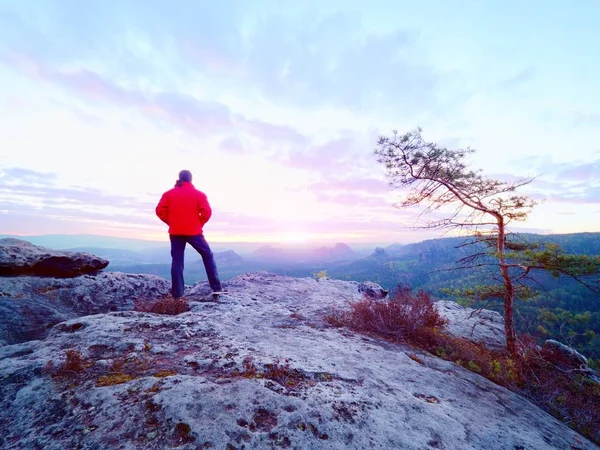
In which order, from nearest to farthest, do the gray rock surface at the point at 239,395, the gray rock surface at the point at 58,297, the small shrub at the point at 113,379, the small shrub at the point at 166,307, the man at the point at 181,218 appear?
the gray rock surface at the point at 239,395, the small shrub at the point at 113,379, the gray rock surface at the point at 58,297, the small shrub at the point at 166,307, the man at the point at 181,218

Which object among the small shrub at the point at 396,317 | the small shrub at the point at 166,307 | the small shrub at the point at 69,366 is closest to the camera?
the small shrub at the point at 69,366

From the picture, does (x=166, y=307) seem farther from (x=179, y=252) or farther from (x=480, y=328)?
(x=480, y=328)

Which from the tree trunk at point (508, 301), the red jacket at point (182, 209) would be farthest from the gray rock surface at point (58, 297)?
the tree trunk at point (508, 301)

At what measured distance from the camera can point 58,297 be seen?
729 centimetres

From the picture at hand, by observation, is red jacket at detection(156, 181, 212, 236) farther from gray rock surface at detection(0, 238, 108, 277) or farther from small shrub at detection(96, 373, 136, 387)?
small shrub at detection(96, 373, 136, 387)

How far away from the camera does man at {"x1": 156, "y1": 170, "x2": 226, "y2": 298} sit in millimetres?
8031

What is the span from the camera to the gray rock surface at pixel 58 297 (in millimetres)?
5711

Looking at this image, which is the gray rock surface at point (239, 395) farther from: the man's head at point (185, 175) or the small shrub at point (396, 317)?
the man's head at point (185, 175)

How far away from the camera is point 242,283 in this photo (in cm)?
1092

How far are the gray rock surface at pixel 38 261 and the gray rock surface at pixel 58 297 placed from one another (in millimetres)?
351

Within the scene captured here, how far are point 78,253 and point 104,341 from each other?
6.12 meters

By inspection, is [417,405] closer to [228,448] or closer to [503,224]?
[228,448]

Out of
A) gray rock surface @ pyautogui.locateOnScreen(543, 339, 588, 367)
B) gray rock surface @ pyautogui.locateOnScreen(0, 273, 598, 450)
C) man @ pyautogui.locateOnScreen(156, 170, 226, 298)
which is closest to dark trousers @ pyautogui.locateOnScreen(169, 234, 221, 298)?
man @ pyautogui.locateOnScreen(156, 170, 226, 298)

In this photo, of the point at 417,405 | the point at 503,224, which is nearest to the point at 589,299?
the point at 503,224
